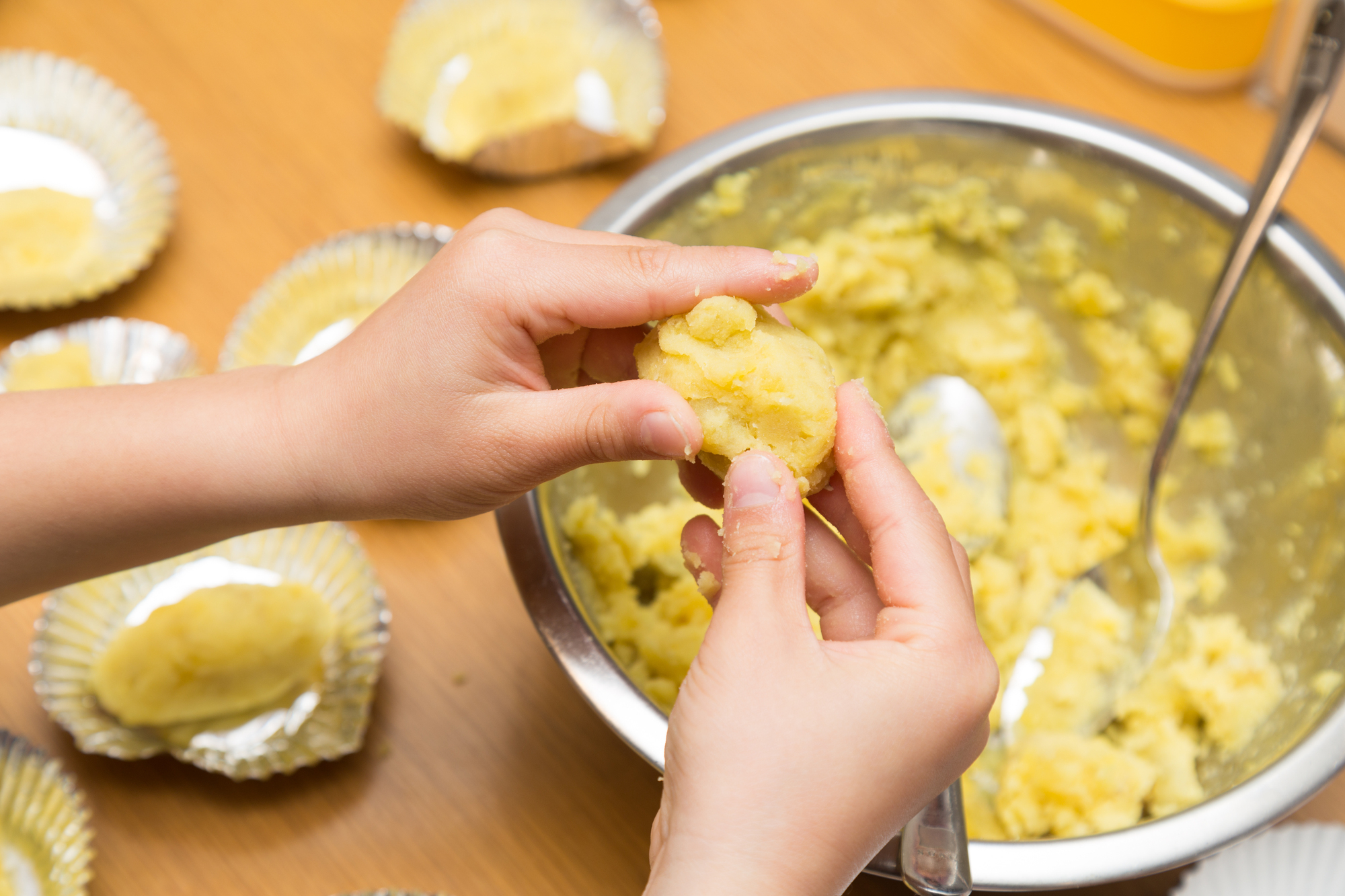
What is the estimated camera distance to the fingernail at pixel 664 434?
712 millimetres

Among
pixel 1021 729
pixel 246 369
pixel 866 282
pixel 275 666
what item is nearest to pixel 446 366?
pixel 246 369

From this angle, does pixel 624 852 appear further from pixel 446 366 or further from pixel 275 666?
pixel 446 366

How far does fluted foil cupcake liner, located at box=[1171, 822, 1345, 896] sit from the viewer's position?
0.95 meters

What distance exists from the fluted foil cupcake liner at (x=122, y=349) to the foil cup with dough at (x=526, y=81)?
16.7 inches

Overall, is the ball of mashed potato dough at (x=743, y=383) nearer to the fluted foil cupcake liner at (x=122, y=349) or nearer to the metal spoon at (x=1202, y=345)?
the metal spoon at (x=1202, y=345)

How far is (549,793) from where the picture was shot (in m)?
1.07

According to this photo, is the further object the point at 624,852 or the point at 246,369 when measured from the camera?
the point at 624,852

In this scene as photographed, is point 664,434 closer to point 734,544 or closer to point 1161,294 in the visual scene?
point 734,544

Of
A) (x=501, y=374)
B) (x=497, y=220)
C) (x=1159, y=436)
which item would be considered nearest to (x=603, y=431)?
(x=501, y=374)

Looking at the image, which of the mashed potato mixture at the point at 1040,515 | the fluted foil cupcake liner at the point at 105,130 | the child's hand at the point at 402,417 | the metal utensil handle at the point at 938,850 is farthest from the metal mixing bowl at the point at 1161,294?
the fluted foil cupcake liner at the point at 105,130

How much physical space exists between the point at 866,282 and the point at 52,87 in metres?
1.14

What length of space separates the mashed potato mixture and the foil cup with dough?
339mm

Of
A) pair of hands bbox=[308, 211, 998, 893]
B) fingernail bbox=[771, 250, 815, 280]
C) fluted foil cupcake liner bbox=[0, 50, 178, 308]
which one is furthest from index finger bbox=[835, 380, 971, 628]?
fluted foil cupcake liner bbox=[0, 50, 178, 308]

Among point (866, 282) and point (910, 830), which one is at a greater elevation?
point (866, 282)
